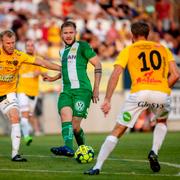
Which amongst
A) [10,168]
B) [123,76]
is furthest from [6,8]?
[10,168]

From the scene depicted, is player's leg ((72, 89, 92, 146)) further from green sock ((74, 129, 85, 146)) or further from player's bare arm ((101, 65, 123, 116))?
player's bare arm ((101, 65, 123, 116))

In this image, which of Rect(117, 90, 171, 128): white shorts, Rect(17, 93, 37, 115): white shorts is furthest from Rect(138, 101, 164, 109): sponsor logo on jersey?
Rect(17, 93, 37, 115): white shorts

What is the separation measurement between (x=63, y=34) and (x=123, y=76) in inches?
441

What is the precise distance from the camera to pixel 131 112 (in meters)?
10.9

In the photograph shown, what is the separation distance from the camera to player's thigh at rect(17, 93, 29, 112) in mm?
19578

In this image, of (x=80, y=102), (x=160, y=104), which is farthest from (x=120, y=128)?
(x=80, y=102)

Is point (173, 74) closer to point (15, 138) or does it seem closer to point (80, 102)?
point (80, 102)

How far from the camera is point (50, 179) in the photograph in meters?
10.7

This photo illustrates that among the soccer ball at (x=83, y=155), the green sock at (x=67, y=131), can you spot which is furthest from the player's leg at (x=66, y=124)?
the soccer ball at (x=83, y=155)

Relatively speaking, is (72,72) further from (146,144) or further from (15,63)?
(146,144)

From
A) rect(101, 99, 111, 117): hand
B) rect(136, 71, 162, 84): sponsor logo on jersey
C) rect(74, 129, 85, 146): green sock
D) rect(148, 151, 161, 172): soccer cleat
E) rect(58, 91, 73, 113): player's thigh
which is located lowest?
rect(148, 151, 161, 172): soccer cleat

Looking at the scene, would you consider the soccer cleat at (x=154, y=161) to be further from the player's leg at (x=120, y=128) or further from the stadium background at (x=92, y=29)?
the stadium background at (x=92, y=29)

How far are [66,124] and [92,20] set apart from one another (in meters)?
14.5

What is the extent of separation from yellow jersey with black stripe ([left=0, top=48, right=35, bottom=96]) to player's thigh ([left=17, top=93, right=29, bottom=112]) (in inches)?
229
